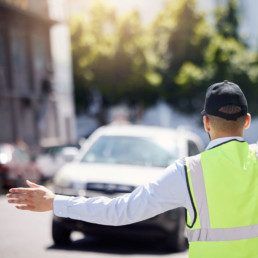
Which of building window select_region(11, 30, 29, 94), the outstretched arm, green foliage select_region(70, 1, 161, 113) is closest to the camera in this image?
the outstretched arm

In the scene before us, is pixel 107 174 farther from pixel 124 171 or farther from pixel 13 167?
pixel 13 167

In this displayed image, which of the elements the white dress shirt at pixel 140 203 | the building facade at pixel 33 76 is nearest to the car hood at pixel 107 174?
the white dress shirt at pixel 140 203

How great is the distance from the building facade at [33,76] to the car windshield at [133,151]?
817 inches

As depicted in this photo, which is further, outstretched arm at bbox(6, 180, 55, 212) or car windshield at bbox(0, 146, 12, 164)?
car windshield at bbox(0, 146, 12, 164)

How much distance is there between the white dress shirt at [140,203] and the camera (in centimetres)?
288

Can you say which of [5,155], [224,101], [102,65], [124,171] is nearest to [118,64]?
[102,65]

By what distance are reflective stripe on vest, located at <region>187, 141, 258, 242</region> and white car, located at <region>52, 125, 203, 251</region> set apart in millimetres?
5498

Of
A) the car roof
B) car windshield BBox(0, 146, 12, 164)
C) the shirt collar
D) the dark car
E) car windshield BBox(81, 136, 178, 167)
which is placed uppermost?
the shirt collar

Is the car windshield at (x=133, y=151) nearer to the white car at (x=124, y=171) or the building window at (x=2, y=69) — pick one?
the white car at (x=124, y=171)

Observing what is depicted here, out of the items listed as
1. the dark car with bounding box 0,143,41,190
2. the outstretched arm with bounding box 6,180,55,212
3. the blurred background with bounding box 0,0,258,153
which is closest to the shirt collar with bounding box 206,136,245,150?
the outstretched arm with bounding box 6,180,55,212

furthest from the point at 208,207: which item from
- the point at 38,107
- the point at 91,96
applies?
the point at 91,96

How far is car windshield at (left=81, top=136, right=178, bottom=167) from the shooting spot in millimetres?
9486

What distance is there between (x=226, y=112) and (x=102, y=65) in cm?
4254

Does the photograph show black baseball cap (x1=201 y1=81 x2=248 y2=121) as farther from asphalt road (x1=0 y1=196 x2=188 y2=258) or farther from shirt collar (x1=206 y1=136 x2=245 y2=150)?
asphalt road (x1=0 y1=196 x2=188 y2=258)
